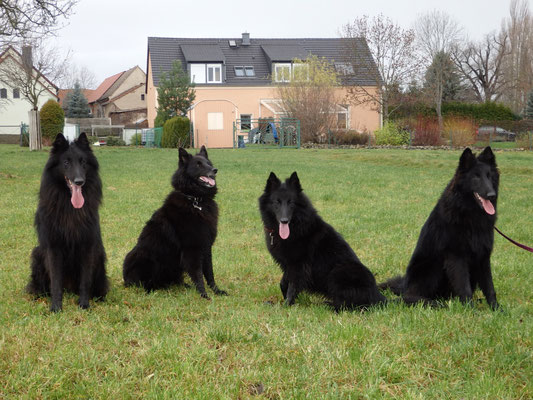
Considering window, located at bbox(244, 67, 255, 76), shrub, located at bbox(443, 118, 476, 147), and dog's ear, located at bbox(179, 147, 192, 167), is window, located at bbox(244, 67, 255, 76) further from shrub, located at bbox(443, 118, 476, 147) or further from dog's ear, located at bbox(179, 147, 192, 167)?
dog's ear, located at bbox(179, 147, 192, 167)

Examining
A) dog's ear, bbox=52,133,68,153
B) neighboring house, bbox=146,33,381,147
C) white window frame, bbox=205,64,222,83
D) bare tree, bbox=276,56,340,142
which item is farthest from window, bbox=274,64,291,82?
dog's ear, bbox=52,133,68,153

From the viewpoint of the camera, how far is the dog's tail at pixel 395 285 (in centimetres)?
552

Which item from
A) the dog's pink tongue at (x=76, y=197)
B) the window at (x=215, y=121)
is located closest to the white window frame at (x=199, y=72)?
the window at (x=215, y=121)

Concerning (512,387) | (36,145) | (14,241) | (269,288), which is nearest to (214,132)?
(36,145)

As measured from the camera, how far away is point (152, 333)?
4035mm

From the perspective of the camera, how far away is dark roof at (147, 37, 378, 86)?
44812 mm

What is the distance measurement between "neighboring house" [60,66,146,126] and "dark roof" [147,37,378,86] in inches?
742

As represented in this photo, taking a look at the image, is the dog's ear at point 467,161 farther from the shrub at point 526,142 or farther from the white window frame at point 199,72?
the white window frame at point 199,72

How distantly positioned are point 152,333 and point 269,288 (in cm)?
210

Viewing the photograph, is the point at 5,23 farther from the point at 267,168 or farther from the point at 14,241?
the point at 14,241

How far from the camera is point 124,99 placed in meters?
67.8

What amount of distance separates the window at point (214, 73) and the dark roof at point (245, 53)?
21.6 inches

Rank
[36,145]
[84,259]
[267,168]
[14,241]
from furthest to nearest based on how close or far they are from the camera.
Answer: [36,145]
[267,168]
[14,241]
[84,259]

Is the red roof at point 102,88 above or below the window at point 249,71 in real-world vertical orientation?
above
